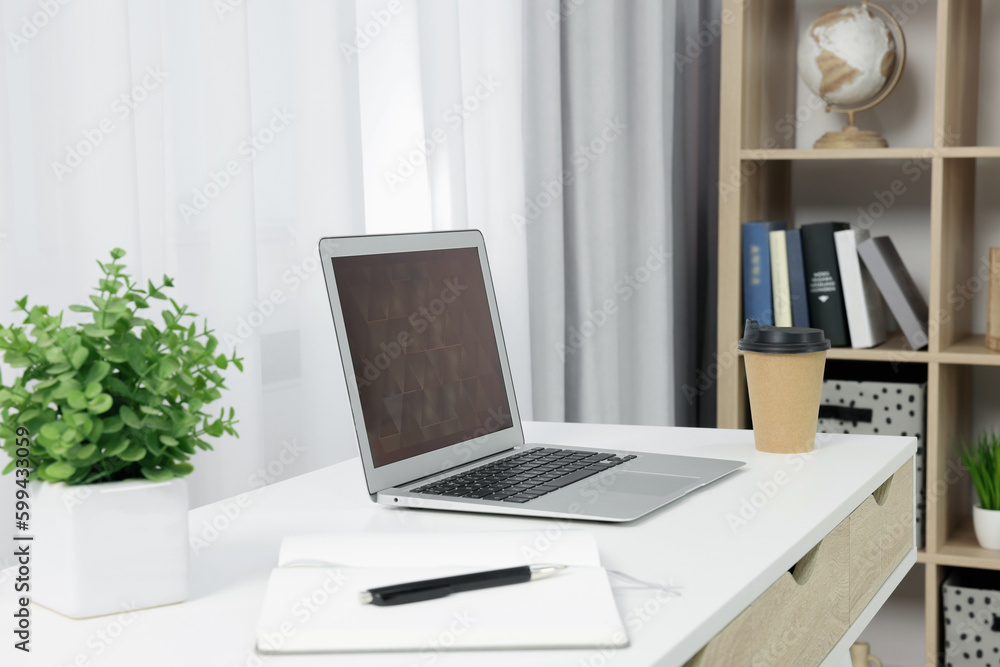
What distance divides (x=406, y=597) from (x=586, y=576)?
5.0 inches

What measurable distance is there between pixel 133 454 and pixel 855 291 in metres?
1.63

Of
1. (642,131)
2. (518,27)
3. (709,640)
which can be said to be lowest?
(709,640)

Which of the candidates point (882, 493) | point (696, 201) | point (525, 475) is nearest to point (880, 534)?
point (882, 493)

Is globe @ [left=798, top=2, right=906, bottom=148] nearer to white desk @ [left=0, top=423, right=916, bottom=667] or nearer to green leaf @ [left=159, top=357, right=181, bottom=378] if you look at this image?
white desk @ [left=0, top=423, right=916, bottom=667]

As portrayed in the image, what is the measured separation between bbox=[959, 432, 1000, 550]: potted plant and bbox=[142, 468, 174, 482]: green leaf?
69.0 inches

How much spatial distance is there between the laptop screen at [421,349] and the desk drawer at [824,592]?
1.26ft

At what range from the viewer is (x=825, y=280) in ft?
6.59

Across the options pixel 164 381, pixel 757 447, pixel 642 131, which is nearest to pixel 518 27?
pixel 642 131

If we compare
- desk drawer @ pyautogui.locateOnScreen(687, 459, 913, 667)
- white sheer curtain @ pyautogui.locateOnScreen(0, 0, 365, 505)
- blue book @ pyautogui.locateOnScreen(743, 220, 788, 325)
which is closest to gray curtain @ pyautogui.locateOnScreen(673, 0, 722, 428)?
blue book @ pyautogui.locateOnScreen(743, 220, 788, 325)

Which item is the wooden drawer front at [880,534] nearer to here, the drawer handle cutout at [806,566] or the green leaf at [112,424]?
the drawer handle cutout at [806,566]

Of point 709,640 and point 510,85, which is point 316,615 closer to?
point 709,640

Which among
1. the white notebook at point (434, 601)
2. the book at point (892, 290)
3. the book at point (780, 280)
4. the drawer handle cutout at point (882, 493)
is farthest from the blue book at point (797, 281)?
the white notebook at point (434, 601)

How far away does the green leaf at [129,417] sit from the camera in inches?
26.2

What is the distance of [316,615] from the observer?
644 mm
